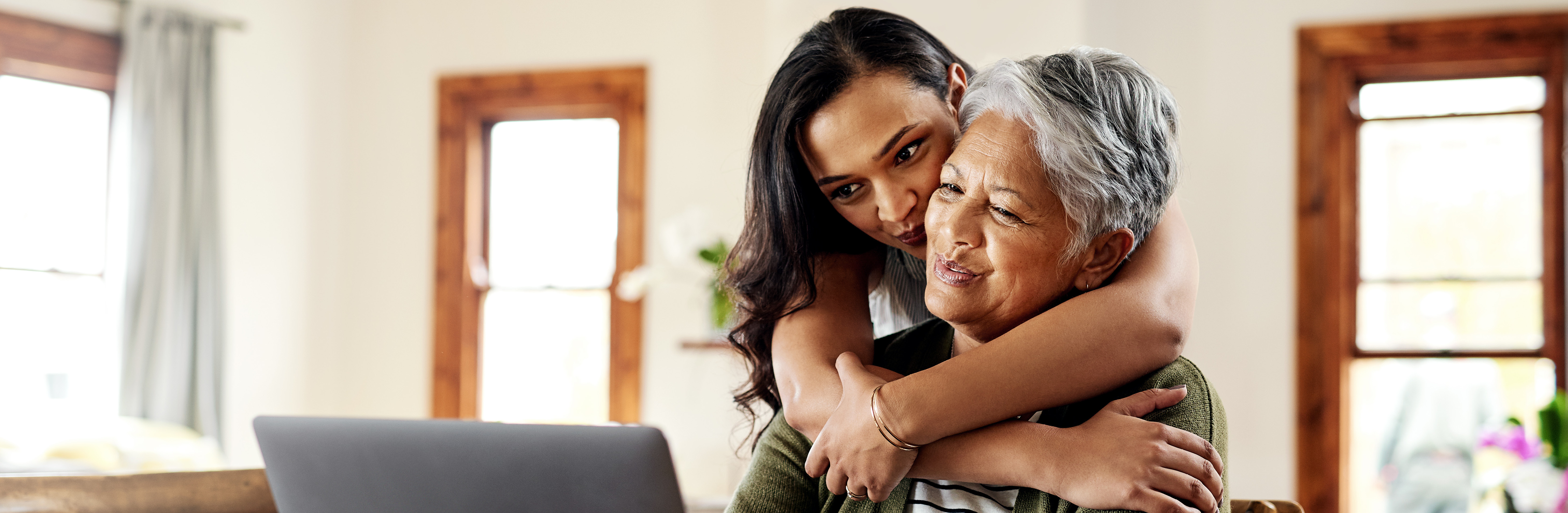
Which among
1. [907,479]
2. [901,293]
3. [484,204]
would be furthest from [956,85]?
[484,204]

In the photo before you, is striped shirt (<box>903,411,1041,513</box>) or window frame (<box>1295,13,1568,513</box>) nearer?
striped shirt (<box>903,411,1041,513</box>)

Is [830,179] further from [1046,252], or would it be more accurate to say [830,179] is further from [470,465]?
[470,465]

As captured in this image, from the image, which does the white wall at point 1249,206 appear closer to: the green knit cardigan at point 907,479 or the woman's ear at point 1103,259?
the green knit cardigan at point 907,479

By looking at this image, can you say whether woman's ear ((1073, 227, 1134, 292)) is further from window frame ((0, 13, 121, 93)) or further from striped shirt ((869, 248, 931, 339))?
window frame ((0, 13, 121, 93))

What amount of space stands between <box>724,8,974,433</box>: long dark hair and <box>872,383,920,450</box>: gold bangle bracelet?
1.00 feet

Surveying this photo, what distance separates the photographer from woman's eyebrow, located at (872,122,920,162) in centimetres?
133

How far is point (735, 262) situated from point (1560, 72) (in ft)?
12.6

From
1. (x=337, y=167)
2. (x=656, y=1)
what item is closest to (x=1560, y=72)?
(x=656, y=1)

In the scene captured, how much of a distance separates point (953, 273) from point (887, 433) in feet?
0.62

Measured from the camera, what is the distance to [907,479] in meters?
1.26

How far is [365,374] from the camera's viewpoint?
5312mm

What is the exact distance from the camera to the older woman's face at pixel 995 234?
1108 millimetres

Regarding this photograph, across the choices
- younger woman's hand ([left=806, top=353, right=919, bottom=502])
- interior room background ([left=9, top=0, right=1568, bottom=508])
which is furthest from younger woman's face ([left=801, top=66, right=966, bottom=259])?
interior room background ([left=9, top=0, right=1568, bottom=508])

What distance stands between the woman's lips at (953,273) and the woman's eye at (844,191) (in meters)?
0.26
